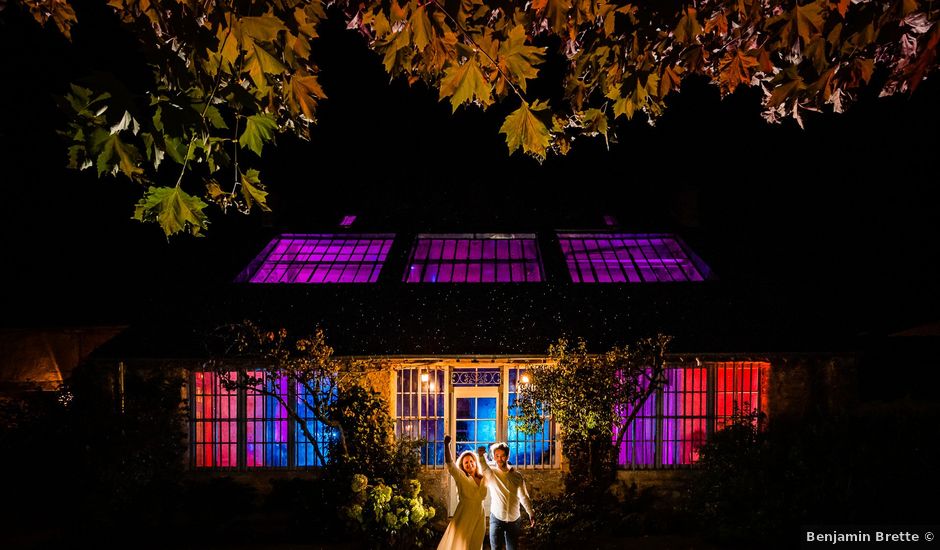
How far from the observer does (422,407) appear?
38.7 ft

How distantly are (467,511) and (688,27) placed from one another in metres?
5.91

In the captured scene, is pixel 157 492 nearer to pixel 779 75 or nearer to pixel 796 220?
pixel 779 75

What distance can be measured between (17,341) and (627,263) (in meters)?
13.7

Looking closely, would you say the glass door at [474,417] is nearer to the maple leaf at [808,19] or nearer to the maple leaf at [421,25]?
the maple leaf at [421,25]

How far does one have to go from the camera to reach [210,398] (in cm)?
1189

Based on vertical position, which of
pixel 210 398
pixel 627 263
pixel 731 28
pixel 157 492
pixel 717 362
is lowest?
pixel 157 492

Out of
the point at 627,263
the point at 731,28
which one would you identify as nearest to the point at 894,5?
the point at 731,28

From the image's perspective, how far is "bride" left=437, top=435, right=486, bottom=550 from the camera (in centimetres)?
796

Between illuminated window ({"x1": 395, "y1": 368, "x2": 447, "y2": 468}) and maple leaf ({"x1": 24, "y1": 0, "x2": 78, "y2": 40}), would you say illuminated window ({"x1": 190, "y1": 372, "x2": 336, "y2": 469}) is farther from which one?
maple leaf ({"x1": 24, "y1": 0, "x2": 78, "y2": 40})

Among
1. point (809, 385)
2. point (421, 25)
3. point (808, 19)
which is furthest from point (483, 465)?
point (809, 385)

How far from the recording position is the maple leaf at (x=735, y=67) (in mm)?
5191

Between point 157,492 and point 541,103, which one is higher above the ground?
point 541,103

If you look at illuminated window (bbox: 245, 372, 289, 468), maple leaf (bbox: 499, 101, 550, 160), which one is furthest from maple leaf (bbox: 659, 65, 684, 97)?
illuminated window (bbox: 245, 372, 289, 468)

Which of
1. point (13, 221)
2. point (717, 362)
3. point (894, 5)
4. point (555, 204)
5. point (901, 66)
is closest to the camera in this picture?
point (894, 5)
